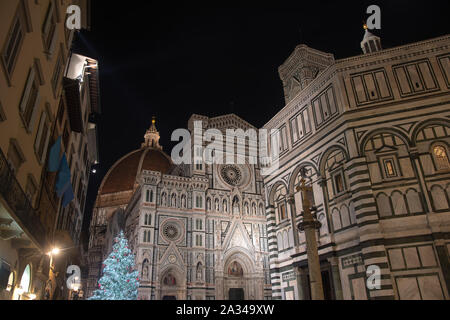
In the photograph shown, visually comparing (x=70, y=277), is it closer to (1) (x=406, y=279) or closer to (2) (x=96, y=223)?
(1) (x=406, y=279)

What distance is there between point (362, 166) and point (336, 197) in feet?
6.00

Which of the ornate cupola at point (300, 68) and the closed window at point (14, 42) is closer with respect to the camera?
the closed window at point (14, 42)

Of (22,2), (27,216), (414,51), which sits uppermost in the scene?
(414,51)

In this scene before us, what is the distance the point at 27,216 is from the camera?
34.4ft

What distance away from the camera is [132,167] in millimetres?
79125

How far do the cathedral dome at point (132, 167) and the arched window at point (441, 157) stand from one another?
65.5m

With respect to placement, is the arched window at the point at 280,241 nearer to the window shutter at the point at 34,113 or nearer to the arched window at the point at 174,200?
the window shutter at the point at 34,113

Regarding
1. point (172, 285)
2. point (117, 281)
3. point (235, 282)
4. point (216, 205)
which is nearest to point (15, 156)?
point (117, 281)

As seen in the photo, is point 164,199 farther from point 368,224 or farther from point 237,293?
point 368,224

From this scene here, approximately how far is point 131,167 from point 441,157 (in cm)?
7344

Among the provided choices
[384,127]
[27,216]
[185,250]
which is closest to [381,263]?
[384,127]

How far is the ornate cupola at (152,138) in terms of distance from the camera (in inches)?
3408

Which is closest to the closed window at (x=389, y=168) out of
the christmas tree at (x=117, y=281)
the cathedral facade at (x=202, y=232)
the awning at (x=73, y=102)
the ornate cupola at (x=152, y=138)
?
the awning at (x=73, y=102)

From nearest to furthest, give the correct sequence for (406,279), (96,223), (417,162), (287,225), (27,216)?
(27,216)
(406,279)
(417,162)
(287,225)
(96,223)
